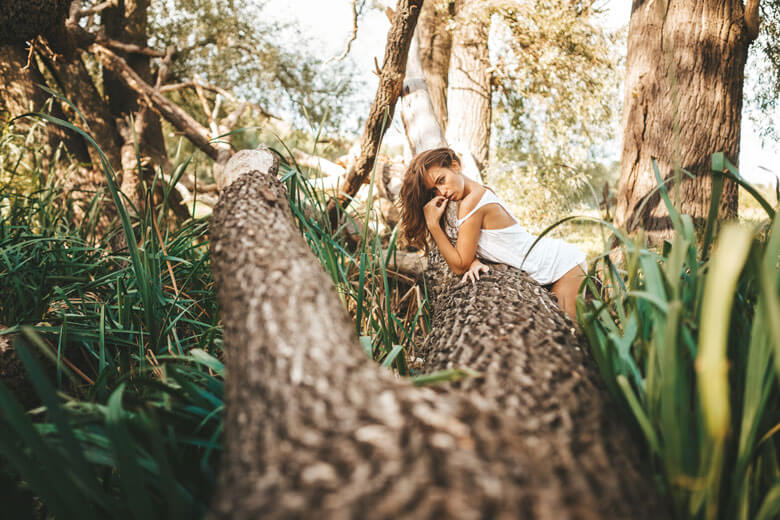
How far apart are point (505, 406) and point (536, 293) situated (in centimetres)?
80

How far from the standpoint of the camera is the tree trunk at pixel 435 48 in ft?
21.7

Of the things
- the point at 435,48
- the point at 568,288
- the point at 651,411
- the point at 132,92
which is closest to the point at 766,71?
the point at 435,48

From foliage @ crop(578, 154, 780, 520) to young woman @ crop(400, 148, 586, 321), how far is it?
1.18 m

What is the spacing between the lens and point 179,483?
32.3 inches

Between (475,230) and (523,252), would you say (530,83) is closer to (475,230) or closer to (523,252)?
(523,252)

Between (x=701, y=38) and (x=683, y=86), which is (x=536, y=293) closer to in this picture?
(x=683, y=86)

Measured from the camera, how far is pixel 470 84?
6.10 m

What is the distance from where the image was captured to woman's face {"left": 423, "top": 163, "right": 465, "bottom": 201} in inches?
93.0

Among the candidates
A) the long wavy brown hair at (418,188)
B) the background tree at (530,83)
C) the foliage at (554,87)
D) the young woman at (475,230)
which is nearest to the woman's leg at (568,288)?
the young woman at (475,230)

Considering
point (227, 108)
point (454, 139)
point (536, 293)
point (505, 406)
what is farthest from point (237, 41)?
point (505, 406)

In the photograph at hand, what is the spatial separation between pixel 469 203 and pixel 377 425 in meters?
1.79

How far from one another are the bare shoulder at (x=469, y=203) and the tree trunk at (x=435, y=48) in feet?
15.0

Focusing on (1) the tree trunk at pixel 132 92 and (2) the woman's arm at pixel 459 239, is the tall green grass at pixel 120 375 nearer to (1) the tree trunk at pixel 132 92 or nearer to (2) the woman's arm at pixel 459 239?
(2) the woman's arm at pixel 459 239

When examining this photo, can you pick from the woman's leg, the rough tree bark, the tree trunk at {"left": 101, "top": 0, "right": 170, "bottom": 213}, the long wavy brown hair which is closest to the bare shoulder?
the long wavy brown hair
